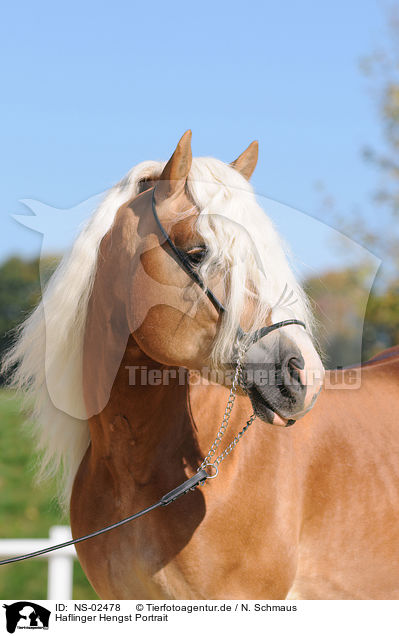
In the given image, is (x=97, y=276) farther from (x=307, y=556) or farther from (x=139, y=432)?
(x=307, y=556)

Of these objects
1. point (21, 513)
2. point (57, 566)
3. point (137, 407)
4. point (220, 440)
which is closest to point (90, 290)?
point (137, 407)

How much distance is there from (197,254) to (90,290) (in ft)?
1.76

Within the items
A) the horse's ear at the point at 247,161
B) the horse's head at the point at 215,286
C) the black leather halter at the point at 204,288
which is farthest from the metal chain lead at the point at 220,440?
the horse's ear at the point at 247,161

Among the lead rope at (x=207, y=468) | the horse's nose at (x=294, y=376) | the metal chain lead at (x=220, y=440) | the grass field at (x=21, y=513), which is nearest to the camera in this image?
the horse's nose at (x=294, y=376)

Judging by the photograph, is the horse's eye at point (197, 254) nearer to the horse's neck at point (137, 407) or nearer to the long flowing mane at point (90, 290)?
the long flowing mane at point (90, 290)

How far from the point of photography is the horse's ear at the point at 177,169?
221 cm

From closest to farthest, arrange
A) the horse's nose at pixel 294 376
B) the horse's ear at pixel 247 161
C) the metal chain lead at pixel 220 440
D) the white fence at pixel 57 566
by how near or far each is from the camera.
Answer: the horse's nose at pixel 294 376, the metal chain lead at pixel 220 440, the horse's ear at pixel 247 161, the white fence at pixel 57 566

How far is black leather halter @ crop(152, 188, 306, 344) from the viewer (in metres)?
2.12

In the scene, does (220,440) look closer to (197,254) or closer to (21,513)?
(197,254)

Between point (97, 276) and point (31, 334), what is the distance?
43cm
